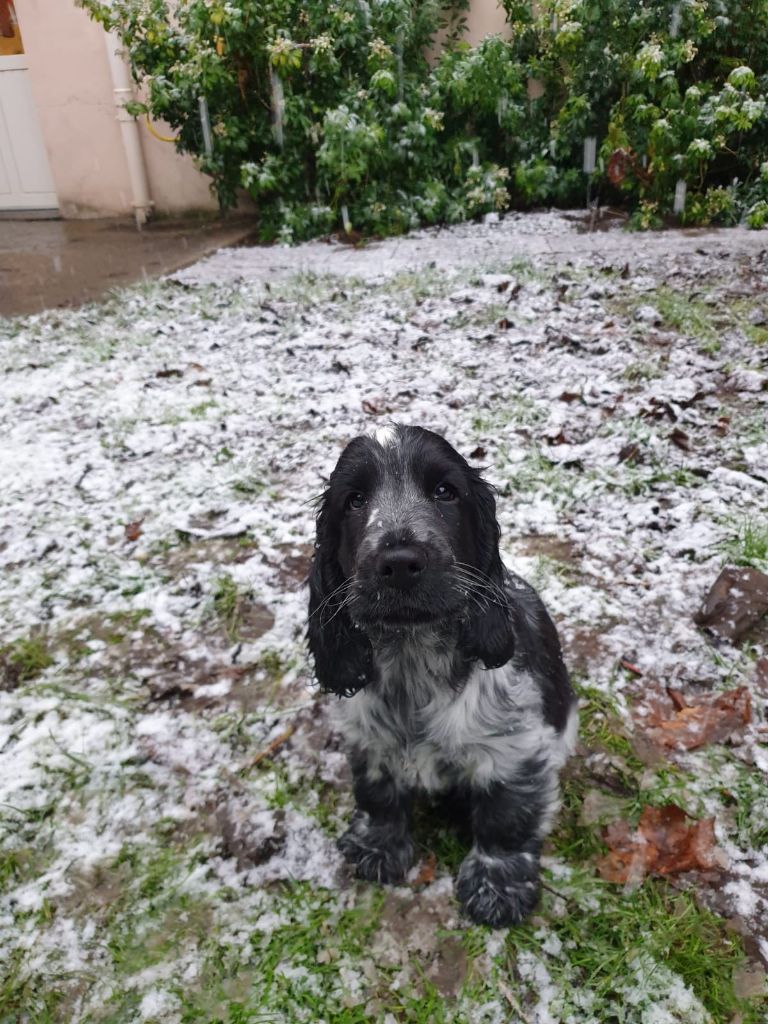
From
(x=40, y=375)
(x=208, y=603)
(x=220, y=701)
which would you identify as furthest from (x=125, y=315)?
(x=220, y=701)

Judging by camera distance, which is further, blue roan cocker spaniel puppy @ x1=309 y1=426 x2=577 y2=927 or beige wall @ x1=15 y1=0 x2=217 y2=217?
beige wall @ x1=15 y1=0 x2=217 y2=217

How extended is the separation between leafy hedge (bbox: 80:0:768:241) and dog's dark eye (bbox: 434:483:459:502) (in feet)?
24.6

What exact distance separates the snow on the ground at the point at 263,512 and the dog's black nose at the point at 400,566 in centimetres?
108

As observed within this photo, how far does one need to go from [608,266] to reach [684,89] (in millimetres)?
3158

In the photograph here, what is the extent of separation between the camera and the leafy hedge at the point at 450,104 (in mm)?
8188

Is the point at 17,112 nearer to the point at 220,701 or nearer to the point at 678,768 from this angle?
the point at 220,701

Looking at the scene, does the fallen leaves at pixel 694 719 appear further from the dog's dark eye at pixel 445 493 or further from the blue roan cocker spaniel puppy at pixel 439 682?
the dog's dark eye at pixel 445 493

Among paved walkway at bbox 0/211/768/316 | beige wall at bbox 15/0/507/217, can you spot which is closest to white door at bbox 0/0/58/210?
beige wall at bbox 15/0/507/217

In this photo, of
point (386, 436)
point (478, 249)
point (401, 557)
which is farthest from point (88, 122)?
point (401, 557)

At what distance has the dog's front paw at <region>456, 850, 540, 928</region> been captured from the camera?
2.11 metres

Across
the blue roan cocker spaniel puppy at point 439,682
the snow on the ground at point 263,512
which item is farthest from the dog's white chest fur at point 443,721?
the snow on the ground at point 263,512

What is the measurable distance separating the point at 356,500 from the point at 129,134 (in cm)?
1058

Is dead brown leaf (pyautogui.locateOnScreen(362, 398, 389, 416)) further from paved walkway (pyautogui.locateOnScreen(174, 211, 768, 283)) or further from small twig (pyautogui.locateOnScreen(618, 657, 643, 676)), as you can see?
paved walkway (pyautogui.locateOnScreen(174, 211, 768, 283))

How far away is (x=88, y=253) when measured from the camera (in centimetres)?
964
